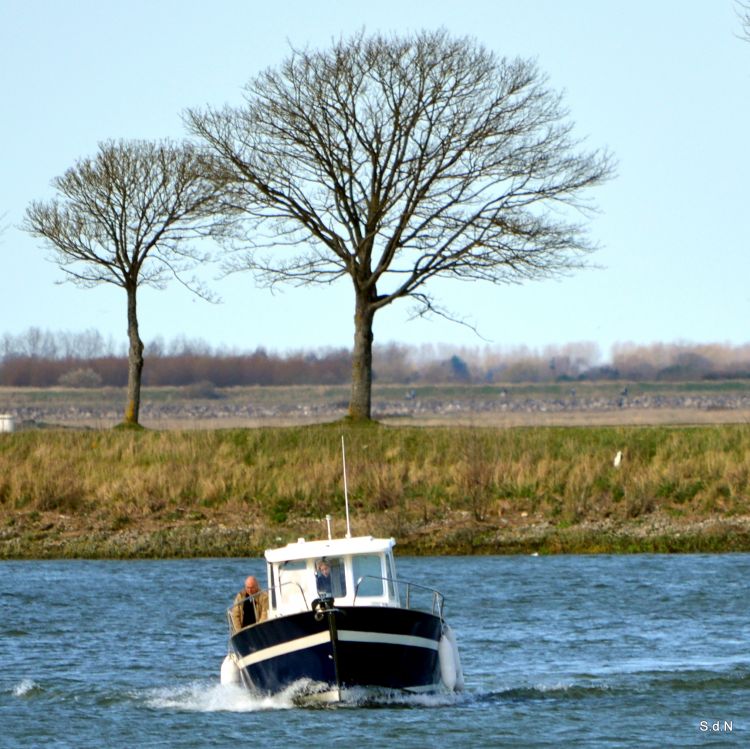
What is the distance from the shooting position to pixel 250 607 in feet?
87.6

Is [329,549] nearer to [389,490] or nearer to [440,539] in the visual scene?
[440,539]

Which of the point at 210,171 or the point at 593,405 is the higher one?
the point at 210,171

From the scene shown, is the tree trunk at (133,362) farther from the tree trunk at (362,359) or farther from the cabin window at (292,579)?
the cabin window at (292,579)

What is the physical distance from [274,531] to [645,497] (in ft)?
34.0

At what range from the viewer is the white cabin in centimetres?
2594

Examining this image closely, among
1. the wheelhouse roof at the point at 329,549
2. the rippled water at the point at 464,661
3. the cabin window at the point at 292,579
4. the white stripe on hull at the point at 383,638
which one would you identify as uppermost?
the wheelhouse roof at the point at 329,549

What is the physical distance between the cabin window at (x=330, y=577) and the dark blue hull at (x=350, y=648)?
52.6 inches

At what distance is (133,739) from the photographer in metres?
23.1

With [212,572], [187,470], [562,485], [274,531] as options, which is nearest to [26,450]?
[187,470]

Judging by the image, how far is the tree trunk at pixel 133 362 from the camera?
59278 millimetres

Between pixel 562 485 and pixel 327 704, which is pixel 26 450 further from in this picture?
pixel 327 704

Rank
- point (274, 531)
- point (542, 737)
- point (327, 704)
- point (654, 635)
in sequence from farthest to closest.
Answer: point (274, 531) < point (654, 635) < point (327, 704) < point (542, 737)

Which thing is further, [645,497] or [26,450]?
[26,450]

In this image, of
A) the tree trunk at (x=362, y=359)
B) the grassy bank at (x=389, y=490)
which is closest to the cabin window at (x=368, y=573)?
the grassy bank at (x=389, y=490)
